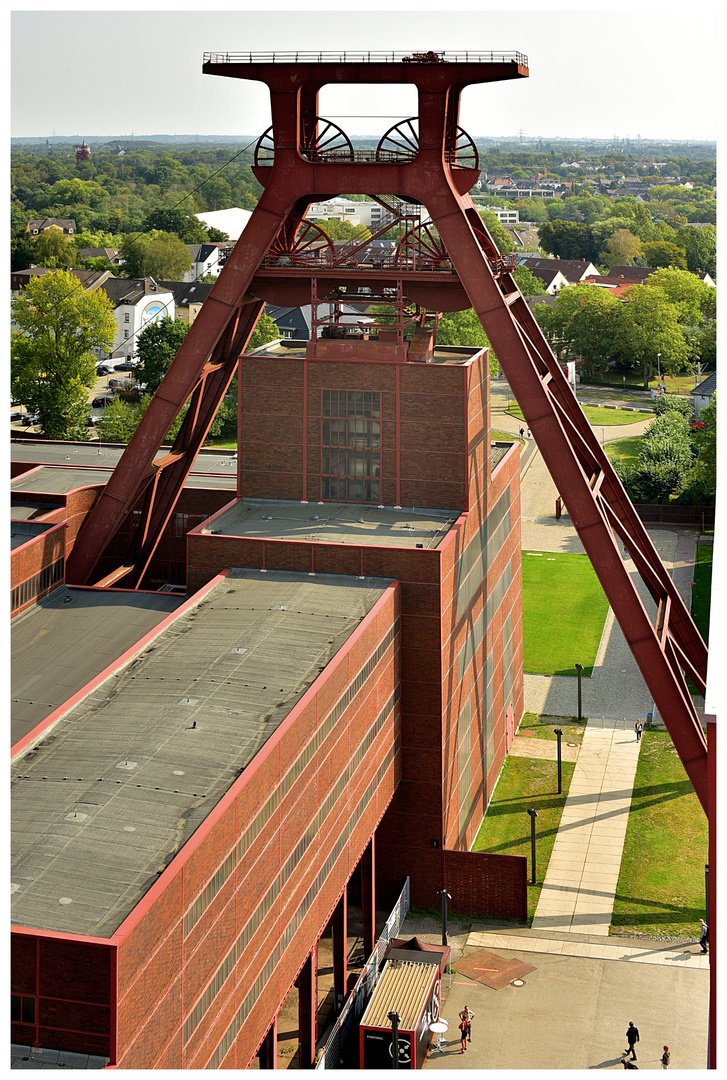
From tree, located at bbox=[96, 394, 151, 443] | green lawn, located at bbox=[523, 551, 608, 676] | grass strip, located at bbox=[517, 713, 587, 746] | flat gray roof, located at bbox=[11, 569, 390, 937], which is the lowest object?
grass strip, located at bbox=[517, 713, 587, 746]

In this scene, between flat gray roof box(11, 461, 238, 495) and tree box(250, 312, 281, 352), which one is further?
tree box(250, 312, 281, 352)

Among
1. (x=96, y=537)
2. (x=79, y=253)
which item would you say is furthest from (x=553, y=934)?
(x=79, y=253)

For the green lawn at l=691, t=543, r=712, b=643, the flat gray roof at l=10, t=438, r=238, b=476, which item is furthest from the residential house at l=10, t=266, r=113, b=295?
the green lawn at l=691, t=543, r=712, b=643

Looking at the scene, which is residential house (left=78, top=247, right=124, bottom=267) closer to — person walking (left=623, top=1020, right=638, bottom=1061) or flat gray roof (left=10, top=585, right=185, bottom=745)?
flat gray roof (left=10, top=585, right=185, bottom=745)

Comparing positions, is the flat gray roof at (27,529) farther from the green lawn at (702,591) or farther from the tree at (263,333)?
the tree at (263,333)

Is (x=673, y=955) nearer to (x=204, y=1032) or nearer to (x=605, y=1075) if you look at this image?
(x=605, y=1075)

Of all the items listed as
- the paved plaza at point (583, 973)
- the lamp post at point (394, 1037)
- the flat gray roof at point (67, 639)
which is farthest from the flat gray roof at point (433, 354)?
the lamp post at point (394, 1037)
